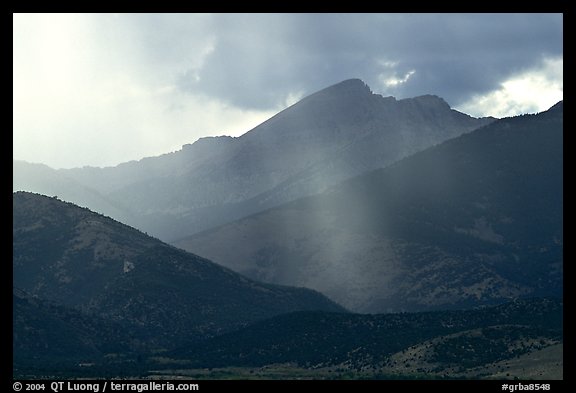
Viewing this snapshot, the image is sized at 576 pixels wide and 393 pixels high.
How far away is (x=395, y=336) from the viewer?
149000 millimetres

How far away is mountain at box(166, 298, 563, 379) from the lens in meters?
124

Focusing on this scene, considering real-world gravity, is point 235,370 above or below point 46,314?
below

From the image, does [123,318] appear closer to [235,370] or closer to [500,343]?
[235,370]

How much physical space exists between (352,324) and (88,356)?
148ft

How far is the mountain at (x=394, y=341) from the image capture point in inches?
4887

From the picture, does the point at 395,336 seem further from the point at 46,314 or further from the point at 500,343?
the point at 46,314

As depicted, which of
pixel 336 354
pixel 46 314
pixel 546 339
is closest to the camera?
pixel 546 339

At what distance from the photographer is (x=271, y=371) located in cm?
12875

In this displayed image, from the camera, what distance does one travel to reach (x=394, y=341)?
14462 cm
